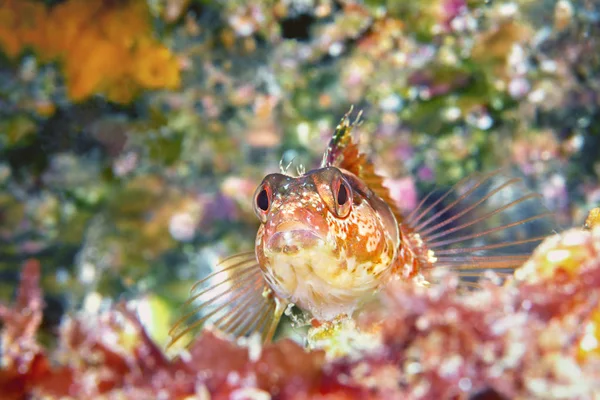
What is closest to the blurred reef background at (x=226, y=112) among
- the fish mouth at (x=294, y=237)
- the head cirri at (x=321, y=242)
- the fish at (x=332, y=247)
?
the fish at (x=332, y=247)

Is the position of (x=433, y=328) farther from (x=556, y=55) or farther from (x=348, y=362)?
(x=556, y=55)

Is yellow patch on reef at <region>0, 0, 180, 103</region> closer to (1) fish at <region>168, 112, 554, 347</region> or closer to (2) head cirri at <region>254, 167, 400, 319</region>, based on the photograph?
(1) fish at <region>168, 112, 554, 347</region>

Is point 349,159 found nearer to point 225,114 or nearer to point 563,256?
point 563,256

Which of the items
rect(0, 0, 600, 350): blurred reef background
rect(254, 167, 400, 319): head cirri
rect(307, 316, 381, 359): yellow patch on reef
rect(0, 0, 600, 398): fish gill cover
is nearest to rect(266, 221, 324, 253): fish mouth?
rect(254, 167, 400, 319): head cirri

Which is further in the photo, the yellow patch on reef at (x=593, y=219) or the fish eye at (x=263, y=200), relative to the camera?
the fish eye at (x=263, y=200)

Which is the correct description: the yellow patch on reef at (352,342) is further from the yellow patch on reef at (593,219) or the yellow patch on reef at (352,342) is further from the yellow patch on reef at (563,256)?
the yellow patch on reef at (593,219)

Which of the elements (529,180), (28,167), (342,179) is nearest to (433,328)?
(342,179)
